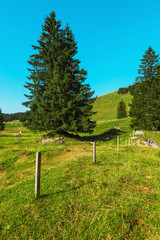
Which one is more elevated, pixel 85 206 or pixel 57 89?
pixel 57 89

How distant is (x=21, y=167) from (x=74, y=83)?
47.0 feet

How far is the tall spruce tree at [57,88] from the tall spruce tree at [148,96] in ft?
49.3

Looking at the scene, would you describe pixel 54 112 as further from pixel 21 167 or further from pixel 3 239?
pixel 3 239

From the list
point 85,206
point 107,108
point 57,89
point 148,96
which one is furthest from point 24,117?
point 107,108

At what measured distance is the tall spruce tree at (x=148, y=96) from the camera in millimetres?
24562

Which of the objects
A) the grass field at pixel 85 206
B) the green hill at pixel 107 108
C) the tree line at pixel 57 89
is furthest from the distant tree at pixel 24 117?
the green hill at pixel 107 108

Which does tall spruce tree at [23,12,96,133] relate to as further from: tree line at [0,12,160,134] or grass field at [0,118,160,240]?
grass field at [0,118,160,240]

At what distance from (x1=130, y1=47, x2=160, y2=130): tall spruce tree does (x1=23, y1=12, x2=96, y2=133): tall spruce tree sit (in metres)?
15.0

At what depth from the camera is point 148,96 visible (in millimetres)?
25453

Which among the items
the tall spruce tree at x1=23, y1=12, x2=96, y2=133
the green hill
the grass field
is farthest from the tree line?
the green hill

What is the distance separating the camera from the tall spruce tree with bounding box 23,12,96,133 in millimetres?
16406

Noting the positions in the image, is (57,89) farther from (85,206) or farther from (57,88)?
(85,206)

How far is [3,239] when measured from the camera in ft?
8.76

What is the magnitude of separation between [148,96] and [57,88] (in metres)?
21.1
